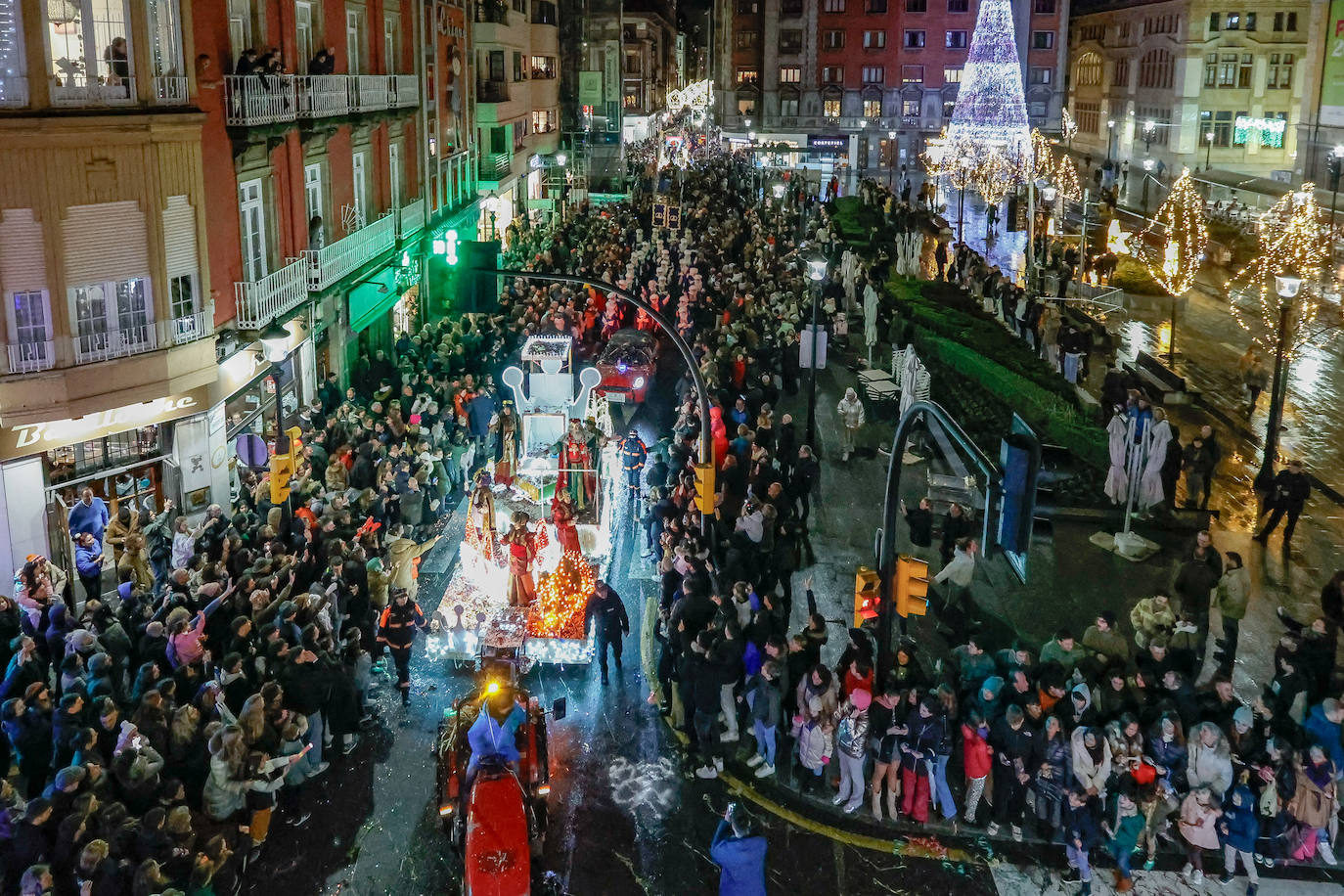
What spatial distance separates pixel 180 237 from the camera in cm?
1866

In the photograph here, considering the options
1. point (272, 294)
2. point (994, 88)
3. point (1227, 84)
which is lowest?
point (272, 294)

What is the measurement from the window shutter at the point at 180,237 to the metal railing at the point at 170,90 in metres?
1.38

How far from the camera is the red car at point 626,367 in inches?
1113

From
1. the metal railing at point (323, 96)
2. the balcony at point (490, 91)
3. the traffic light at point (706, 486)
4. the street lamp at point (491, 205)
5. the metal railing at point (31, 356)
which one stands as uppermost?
the balcony at point (490, 91)

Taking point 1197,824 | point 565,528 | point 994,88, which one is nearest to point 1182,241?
point 994,88

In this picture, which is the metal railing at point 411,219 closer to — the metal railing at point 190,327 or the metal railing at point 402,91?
the metal railing at point 402,91

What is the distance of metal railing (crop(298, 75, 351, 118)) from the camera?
23.6 meters

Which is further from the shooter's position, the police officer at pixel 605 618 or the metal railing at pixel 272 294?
the metal railing at pixel 272 294

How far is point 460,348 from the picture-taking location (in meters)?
26.8

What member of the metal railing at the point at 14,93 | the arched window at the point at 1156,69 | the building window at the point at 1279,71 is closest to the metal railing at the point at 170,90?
the metal railing at the point at 14,93

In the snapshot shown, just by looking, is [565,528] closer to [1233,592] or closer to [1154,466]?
[1233,592]

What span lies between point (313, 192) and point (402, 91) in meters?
8.08

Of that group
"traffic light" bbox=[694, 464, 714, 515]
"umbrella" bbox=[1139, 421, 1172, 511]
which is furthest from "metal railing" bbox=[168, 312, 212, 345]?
"umbrella" bbox=[1139, 421, 1172, 511]

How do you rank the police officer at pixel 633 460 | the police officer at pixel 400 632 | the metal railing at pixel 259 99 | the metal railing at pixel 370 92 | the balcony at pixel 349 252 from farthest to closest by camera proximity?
the metal railing at pixel 370 92
the balcony at pixel 349 252
the police officer at pixel 633 460
the metal railing at pixel 259 99
the police officer at pixel 400 632
